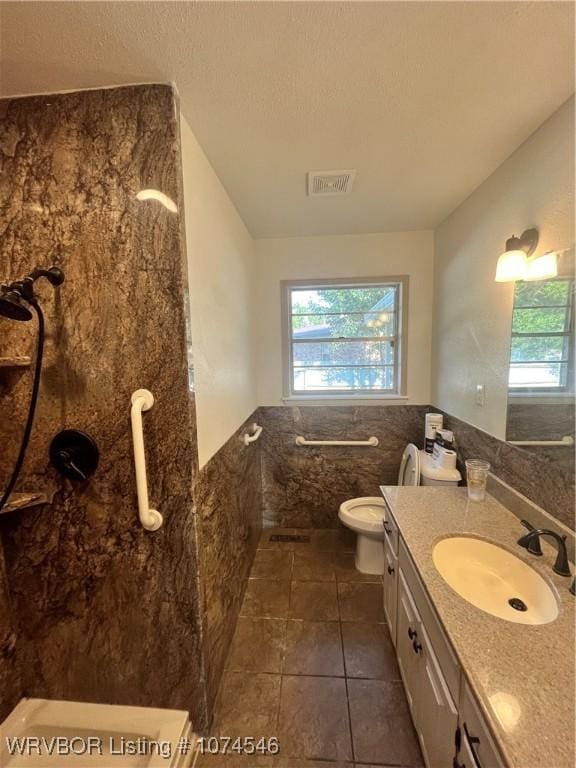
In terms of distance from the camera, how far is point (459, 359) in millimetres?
1949

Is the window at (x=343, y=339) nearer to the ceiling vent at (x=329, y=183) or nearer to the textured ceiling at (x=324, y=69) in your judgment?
the ceiling vent at (x=329, y=183)

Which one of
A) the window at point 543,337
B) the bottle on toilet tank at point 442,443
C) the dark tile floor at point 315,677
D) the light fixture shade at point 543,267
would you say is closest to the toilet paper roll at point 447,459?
the bottle on toilet tank at point 442,443

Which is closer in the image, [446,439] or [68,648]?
[68,648]

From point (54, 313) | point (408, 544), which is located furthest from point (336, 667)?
point (54, 313)

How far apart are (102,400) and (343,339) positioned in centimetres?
191

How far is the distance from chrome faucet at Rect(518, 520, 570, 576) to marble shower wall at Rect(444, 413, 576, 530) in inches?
4.3

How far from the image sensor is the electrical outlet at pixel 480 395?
166 centimetres

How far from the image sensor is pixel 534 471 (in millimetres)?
1278

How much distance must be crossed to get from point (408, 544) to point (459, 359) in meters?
1.26

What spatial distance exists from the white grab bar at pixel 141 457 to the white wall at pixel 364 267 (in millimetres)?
1553

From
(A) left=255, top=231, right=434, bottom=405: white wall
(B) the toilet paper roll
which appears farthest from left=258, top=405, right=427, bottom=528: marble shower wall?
(B) the toilet paper roll

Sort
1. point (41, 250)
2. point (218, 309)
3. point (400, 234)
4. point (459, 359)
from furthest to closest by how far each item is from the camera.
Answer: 1. point (400, 234)
2. point (459, 359)
3. point (218, 309)
4. point (41, 250)

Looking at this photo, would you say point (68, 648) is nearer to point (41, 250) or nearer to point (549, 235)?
point (41, 250)

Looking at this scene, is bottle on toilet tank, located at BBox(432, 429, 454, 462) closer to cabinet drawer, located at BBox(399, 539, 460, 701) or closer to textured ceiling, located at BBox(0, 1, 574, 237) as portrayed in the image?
cabinet drawer, located at BBox(399, 539, 460, 701)
